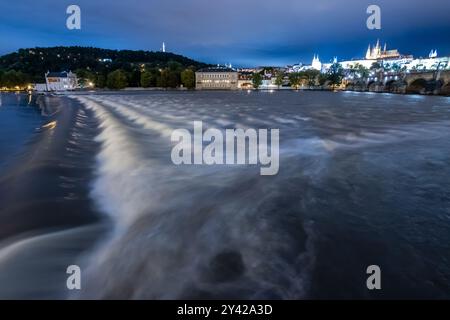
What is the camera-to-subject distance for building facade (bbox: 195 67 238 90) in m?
140

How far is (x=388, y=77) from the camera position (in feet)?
384

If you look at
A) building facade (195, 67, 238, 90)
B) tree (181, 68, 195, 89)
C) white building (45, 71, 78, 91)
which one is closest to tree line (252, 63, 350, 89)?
building facade (195, 67, 238, 90)

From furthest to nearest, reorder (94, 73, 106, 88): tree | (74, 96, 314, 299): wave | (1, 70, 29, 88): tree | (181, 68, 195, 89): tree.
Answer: (181, 68, 195, 89): tree < (94, 73, 106, 88): tree < (1, 70, 29, 88): tree < (74, 96, 314, 299): wave

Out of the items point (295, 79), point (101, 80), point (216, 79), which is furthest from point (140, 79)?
point (295, 79)

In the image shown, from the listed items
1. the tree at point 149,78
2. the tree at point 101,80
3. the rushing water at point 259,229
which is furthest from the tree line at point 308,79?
the rushing water at point 259,229

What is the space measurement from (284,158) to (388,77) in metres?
127

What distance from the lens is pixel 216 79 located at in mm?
144375

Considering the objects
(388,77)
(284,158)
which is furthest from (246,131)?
(388,77)

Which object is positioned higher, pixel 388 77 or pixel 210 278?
pixel 388 77

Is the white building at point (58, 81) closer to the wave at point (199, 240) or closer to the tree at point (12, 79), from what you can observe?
the tree at point (12, 79)

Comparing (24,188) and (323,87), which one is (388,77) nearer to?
(323,87)

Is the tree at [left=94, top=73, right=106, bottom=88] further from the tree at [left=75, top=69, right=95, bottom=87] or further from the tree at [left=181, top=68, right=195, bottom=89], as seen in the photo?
the tree at [left=181, top=68, right=195, bottom=89]

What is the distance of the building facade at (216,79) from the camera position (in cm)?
14050

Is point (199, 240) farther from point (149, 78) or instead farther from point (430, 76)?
point (149, 78)
